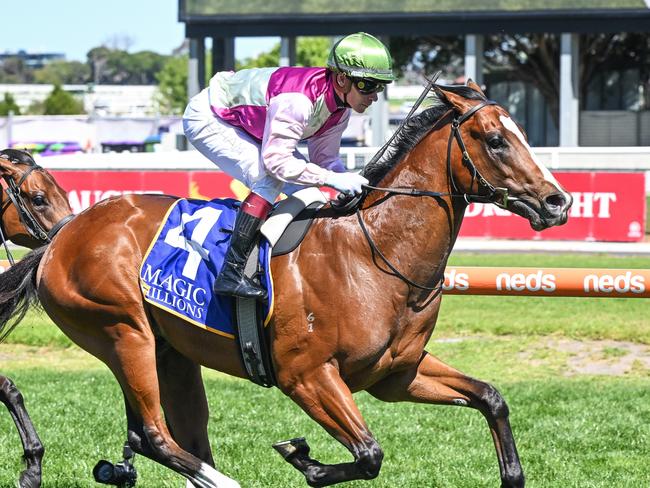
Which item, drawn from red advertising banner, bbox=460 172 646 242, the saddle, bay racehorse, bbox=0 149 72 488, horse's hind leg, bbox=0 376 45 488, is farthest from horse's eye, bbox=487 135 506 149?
red advertising banner, bbox=460 172 646 242

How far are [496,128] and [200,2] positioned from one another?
78.5 feet

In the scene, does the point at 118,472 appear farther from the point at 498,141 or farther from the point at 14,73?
the point at 14,73

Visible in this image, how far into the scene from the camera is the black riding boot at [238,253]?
4.73 meters

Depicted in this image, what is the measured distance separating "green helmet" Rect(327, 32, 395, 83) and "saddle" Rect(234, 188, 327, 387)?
604 millimetres

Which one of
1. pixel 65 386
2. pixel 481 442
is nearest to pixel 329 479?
pixel 481 442

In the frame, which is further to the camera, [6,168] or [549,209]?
[6,168]

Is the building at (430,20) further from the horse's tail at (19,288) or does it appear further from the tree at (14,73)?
the tree at (14,73)

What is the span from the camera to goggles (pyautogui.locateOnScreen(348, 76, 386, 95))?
467 cm

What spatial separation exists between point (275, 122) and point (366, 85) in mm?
422

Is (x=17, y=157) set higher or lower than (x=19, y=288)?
higher

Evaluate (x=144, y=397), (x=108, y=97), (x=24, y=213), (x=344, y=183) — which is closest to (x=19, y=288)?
(x=144, y=397)

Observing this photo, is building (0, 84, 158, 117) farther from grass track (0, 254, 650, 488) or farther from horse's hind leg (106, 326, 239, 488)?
horse's hind leg (106, 326, 239, 488)

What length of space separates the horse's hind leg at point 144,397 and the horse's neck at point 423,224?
1232 millimetres

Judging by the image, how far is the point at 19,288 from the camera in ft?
18.3
